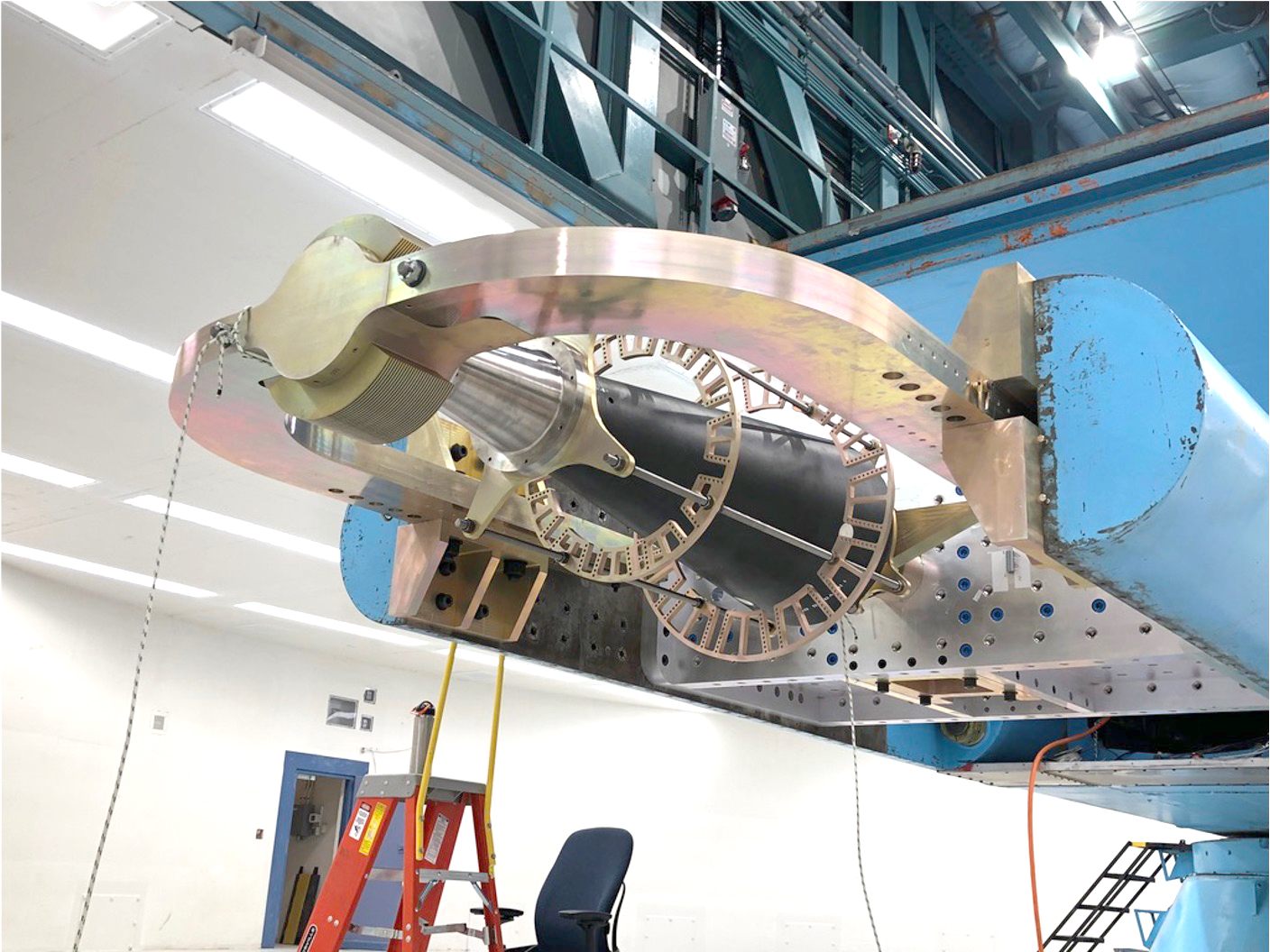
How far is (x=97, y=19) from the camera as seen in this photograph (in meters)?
3.13

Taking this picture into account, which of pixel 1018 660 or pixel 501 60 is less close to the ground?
pixel 501 60

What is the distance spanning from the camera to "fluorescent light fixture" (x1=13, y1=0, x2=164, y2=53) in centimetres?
306

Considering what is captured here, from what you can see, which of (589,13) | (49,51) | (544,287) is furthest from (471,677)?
(544,287)

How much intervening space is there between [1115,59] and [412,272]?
23.8 ft

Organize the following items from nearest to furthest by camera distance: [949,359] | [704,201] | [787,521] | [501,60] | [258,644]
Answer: [949,359]
[787,521]
[501,60]
[704,201]
[258,644]

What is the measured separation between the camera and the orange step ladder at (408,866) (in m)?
2.69

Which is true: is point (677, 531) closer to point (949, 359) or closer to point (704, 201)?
point (949, 359)

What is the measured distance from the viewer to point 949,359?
1.31m

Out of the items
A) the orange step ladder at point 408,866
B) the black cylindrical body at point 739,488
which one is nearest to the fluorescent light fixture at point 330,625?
the orange step ladder at point 408,866

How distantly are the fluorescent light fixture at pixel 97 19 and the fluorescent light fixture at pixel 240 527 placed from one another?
4094mm

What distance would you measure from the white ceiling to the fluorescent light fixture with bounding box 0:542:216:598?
132cm

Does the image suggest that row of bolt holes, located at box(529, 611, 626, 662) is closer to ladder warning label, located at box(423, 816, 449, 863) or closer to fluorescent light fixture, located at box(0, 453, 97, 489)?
ladder warning label, located at box(423, 816, 449, 863)

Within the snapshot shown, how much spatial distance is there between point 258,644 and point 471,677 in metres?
2.13

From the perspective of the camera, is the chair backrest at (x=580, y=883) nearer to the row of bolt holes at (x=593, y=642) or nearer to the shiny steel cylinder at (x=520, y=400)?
the row of bolt holes at (x=593, y=642)
